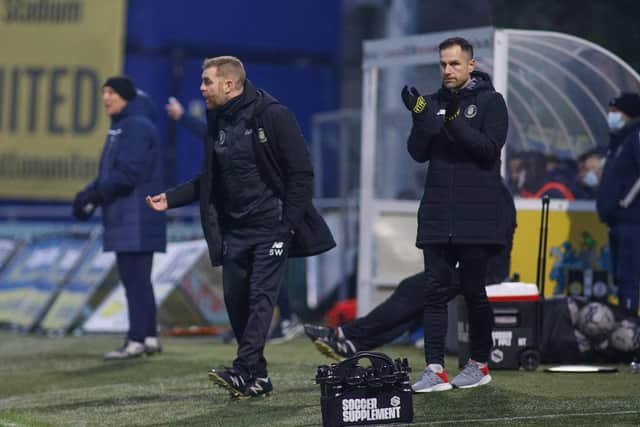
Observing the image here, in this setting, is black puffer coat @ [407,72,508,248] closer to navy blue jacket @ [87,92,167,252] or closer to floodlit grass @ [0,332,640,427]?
floodlit grass @ [0,332,640,427]

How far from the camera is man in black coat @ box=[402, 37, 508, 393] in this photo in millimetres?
9344

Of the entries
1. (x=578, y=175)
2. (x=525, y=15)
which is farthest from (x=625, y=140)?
(x=525, y=15)

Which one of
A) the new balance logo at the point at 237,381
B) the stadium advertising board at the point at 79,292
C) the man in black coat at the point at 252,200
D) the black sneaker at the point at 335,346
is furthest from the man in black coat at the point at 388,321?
the stadium advertising board at the point at 79,292

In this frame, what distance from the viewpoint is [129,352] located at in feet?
43.3

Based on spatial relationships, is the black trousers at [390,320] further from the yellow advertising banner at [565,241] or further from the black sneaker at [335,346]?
the yellow advertising banner at [565,241]

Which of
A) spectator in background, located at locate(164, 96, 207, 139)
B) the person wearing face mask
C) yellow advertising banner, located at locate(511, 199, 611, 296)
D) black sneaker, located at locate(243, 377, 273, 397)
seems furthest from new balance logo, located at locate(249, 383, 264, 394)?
spectator in background, located at locate(164, 96, 207, 139)

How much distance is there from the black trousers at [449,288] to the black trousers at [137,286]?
4.22 m

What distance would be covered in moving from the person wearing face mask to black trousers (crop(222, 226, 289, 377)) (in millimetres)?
3238

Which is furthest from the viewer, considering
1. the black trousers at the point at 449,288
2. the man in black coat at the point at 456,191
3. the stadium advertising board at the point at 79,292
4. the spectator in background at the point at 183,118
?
the stadium advertising board at the point at 79,292

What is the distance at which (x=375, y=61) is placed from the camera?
14.7m

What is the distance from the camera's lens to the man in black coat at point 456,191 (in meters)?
9.34

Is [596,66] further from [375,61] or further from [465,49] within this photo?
[465,49]

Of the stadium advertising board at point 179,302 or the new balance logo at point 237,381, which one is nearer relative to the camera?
the new balance logo at point 237,381

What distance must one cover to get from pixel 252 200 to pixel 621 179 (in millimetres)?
3488
